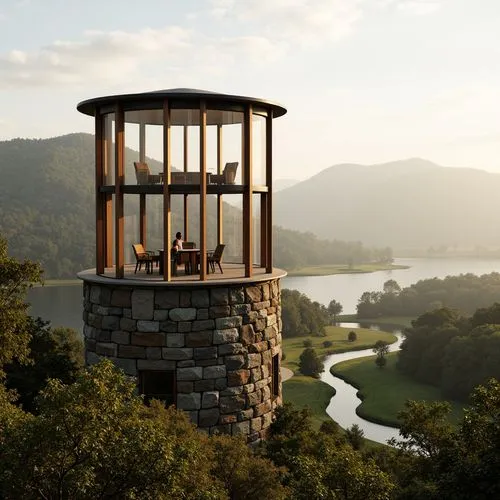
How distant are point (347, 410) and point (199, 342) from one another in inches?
1259

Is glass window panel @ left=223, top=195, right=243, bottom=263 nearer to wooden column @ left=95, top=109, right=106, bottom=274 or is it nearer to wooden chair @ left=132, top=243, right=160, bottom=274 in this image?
wooden chair @ left=132, top=243, right=160, bottom=274

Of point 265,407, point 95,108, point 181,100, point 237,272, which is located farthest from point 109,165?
point 265,407

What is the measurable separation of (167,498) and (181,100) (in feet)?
25.4

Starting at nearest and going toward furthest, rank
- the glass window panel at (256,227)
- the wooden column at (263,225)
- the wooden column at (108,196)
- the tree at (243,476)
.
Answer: the tree at (243,476) < the wooden column at (108,196) < the glass window panel at (256,227) < the wooden column at (263,225)

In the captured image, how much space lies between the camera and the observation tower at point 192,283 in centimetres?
1128

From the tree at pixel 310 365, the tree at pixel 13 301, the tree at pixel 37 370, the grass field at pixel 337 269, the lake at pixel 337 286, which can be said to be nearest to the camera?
the tree at pixel 13 301

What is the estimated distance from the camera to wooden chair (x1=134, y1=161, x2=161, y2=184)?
12844mm

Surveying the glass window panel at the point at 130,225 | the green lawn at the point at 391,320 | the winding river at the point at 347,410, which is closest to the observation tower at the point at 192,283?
the glass window panel at the point at 130,225

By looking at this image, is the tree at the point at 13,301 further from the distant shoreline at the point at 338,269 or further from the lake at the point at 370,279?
the distant shoreline at the point at 338,269

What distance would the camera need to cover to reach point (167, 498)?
577 cm

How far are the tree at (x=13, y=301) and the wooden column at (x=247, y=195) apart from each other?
4.00 metres

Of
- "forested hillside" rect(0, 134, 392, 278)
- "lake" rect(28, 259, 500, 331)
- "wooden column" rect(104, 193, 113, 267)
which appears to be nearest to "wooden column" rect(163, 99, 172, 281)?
"wooden column" rect(104, 193, 113, 267)

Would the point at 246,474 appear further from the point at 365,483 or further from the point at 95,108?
the point at 95,108

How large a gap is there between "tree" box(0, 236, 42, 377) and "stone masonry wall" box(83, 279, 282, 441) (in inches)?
52.7
